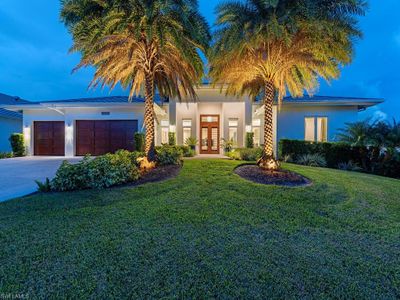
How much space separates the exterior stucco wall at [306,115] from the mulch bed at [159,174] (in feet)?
34.4

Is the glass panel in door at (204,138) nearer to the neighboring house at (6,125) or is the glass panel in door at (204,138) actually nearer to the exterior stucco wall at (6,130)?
the neighboring house at (6,125)

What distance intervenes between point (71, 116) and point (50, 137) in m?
2.66

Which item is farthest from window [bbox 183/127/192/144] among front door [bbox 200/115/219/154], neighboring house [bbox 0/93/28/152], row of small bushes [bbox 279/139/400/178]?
neighboring house [bbox 0/93/28/152]

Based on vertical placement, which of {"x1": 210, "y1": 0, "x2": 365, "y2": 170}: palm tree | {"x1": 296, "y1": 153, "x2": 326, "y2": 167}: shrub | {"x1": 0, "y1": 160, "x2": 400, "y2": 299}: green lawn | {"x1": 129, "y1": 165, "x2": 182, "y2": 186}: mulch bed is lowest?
{"x1": 0, "y1": 160, "x2": 400, "y2": 299}: green lawn

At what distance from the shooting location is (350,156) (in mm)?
11469

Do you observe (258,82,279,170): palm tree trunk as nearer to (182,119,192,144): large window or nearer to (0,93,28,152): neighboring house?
(182,119,192,144): large window

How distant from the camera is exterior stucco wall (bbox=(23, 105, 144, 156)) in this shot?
14.7m

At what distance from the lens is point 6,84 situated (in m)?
124

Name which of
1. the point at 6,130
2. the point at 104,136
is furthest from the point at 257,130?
the point at 6,130

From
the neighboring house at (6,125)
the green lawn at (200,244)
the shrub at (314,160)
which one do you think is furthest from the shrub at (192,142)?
the neighboring house at (6,125)

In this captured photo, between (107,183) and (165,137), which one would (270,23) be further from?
(165,137)

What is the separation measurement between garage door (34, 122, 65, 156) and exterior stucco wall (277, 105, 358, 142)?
16790 mm

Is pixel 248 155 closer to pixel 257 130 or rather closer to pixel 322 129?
pixel 257 130

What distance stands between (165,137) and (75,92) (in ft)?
600
